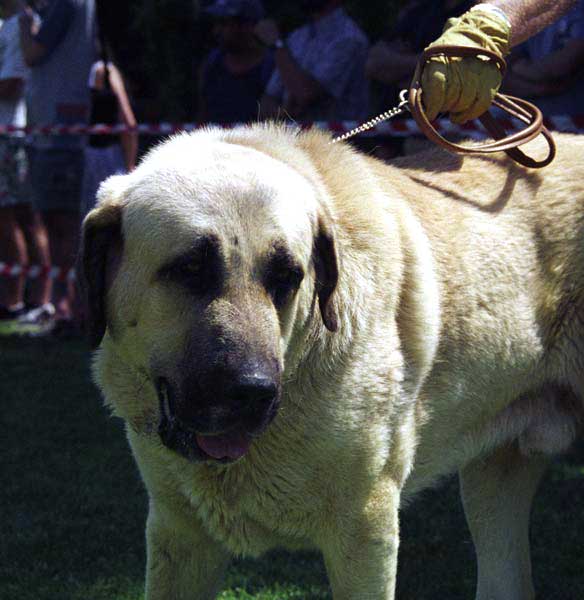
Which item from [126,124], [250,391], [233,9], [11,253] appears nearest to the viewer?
[250,391]

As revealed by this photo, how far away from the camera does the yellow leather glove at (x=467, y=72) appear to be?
3072 millimetres

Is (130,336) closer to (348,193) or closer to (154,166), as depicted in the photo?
(154,166)

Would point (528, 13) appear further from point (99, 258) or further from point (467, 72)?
point (99, 258)

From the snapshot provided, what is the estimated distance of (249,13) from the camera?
7121 millimetres

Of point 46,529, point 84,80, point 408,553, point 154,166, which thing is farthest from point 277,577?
point 84,80

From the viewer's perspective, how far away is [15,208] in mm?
8750

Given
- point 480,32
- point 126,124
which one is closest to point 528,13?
point 480,32

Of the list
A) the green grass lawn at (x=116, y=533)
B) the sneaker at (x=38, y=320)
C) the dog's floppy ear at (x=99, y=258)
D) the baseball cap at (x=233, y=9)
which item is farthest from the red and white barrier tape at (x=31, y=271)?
the dog's floppy ear at (x=99, y=258)

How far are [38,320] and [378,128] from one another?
3.28 metres

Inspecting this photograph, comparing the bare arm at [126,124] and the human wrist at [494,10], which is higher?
the human wrist at [494,10]

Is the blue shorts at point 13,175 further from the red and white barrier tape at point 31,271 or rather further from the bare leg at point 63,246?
the bare leg at point 63,246

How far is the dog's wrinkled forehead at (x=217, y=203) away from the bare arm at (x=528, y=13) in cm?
116

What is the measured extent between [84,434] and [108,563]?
1595 millimetres

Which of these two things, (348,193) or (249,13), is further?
(249,13)
